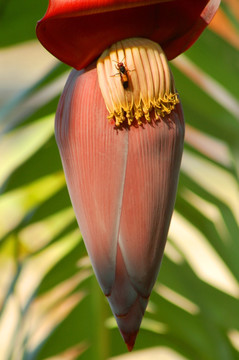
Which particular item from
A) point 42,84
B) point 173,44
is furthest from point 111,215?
point 42,84

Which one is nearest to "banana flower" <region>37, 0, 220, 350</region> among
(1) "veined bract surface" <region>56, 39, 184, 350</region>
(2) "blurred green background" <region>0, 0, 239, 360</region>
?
(1) "veined bract surface" <region>56, 39, 184, 350</region>

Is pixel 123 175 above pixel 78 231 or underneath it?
above

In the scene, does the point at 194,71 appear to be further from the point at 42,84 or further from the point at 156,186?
the point at 156,186

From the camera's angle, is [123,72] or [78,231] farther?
[78,231]

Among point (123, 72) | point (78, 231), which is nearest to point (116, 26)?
point (123, 72)

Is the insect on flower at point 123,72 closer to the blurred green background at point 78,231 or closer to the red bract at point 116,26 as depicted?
the red bract at point 116,26

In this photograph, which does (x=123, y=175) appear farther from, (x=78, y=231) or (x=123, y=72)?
(x=78, y=231)
